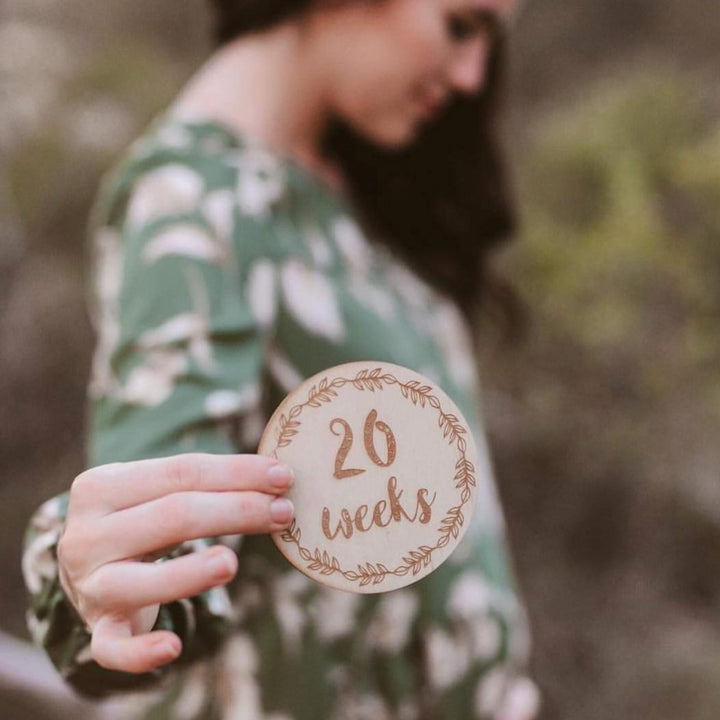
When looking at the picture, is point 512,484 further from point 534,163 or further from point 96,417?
point 96,417

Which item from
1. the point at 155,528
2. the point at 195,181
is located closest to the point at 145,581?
the point at 155,528

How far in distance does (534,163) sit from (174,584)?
2.95ft

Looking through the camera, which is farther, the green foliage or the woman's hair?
the green foliage

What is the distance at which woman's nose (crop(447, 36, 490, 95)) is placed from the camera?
0.58 metres

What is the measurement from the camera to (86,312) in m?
0.99

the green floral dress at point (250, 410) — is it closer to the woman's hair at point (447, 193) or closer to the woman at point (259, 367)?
the woman at point (259, 367)

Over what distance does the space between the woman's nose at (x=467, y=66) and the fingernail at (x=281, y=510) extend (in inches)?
17.3

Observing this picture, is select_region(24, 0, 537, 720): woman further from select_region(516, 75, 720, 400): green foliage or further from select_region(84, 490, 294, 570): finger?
select_region(516, 75, 720, 400): green foliage

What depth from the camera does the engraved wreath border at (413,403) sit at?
231mm

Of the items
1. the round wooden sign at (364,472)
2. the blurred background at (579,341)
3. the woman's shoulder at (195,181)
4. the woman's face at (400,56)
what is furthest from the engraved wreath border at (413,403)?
the blurred background at (579,341)

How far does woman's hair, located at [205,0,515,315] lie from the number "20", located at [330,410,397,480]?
0.41 metres

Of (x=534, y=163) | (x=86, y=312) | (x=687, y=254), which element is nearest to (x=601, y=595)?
(x=687, y=254)

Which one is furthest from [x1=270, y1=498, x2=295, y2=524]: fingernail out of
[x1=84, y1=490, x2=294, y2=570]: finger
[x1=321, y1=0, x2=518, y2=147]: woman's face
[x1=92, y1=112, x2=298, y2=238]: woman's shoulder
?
[x1=321, y1=0, x2=518, y2=147]: woman's face

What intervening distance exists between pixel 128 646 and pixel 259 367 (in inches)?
6.5
